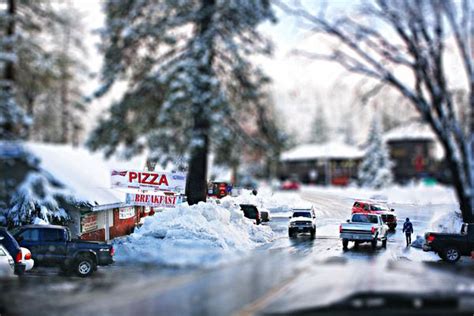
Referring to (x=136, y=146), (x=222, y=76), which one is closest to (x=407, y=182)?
(x=222, y=76)

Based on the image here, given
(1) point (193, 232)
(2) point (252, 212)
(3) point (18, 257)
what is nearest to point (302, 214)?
(2) point (252, 212)

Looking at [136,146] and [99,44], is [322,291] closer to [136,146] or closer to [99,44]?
[136,146]

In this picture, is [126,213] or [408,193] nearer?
[126,213]

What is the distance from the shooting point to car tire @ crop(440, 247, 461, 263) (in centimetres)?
1598

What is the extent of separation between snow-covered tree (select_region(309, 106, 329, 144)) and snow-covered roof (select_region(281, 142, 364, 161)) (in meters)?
1.20

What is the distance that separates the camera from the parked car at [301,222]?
49.3ft

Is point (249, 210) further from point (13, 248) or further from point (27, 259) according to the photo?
point (13, 248)

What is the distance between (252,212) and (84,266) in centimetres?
452

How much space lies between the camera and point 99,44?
11.7 meters

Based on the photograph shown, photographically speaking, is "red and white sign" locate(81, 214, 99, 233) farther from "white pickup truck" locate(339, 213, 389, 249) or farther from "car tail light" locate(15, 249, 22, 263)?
"white pickup truck" locate(339, 213, 389, 249)

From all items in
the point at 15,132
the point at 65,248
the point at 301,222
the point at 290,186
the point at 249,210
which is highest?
the point at 15,132

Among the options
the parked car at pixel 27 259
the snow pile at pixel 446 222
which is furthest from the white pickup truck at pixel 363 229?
the parked car at pixel 27 259

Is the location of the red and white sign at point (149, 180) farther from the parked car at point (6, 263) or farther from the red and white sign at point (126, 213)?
the parked car at point (6, 263)

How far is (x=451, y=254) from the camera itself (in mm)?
16094
